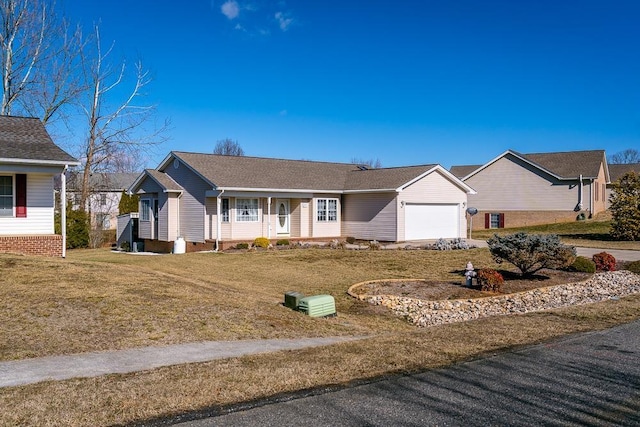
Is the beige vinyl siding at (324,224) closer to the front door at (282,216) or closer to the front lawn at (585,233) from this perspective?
the front door at (282,216)

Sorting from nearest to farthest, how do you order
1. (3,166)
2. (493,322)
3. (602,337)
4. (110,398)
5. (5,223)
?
(110,398) < (602,337) < (493,322) < (3,166) < (5,223)

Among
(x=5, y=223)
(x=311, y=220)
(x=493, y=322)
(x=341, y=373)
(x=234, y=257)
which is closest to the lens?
(x=341, y=373)

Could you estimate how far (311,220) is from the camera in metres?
29.8

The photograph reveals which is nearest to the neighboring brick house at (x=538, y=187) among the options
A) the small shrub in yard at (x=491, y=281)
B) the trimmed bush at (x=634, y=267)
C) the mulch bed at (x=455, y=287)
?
the trimmed bush at (x=634, y=267)

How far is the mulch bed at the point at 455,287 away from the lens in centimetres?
1468

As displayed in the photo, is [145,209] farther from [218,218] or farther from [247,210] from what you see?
[218,218]

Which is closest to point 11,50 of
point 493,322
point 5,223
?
point 5,223

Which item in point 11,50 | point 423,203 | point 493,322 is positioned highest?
point 11,50

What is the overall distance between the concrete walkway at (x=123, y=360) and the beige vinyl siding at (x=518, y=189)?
39.1 metres

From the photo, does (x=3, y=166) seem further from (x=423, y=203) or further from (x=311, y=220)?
(x=423, y=203)

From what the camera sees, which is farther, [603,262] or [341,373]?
[603,262]

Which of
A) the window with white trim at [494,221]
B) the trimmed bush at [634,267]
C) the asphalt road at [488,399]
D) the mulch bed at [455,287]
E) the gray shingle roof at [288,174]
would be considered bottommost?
the mulch bed at [455,287]

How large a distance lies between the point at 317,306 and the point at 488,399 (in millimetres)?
5765

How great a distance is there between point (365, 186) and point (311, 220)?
11.1ft
